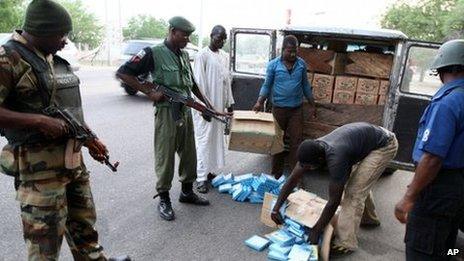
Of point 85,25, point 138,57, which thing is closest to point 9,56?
point 138,57

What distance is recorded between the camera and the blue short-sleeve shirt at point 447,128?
6.87 ft

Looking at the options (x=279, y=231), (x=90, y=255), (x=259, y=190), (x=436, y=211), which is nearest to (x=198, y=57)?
(x=259, y=190)

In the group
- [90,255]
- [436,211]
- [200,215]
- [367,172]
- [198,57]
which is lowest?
[200,215]

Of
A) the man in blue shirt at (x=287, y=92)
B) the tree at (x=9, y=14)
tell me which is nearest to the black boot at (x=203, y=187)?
the man in blue shirt at (x=287, y=92)

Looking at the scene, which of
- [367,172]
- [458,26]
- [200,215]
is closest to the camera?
[367,172]

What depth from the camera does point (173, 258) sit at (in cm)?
322

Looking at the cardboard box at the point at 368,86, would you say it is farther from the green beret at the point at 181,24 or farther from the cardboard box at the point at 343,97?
the green beret at the point at 181,24

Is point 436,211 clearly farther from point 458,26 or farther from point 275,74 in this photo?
point 458,26

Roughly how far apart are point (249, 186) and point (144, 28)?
43.4m

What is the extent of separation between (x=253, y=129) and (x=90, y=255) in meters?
2.13

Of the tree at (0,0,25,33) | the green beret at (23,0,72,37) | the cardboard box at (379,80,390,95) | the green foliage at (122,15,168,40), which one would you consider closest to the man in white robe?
the cardboard box at (379,80,390,95)

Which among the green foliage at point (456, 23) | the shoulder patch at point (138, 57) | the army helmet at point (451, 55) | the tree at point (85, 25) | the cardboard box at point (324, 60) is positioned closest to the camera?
the army helmet at point (451, 55)

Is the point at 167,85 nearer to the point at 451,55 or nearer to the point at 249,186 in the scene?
the point at 249,186

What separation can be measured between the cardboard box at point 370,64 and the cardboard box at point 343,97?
0.29m
